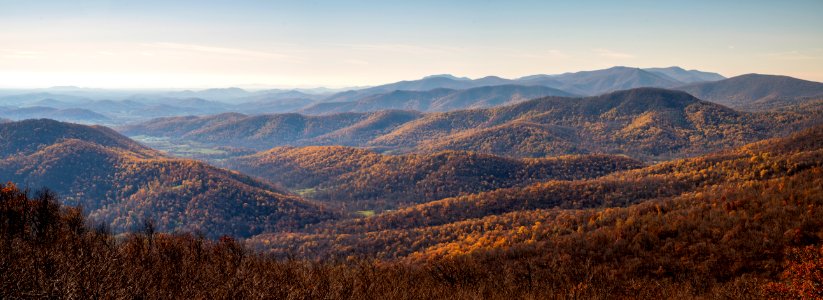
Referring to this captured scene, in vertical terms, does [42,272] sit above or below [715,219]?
above

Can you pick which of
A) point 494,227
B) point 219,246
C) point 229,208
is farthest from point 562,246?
point 229,208

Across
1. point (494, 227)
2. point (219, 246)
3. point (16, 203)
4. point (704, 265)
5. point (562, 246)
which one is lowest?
point (494, 227)

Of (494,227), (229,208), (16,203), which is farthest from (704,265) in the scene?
(229,208)

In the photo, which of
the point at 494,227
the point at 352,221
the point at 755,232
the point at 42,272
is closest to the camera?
Answer: the point at 42,272

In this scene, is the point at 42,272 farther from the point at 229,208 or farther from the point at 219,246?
the point at 229,208

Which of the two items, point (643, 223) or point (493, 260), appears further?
point (643, 223)

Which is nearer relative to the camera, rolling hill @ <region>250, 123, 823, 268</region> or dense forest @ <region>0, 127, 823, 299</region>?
dense forest @ <region>0, 127, 823, 299</region>

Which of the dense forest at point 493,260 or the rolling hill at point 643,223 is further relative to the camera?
the rolling hill at point 643,223

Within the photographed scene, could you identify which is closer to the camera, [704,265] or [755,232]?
[704,265]

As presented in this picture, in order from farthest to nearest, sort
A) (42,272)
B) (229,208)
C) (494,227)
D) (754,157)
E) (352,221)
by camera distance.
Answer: (229,208)
(352,221)
(754,157)
(494,227)
(42,272)

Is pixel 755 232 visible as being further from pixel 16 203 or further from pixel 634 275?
pixel 16 203

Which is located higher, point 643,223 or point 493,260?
point 643,223
